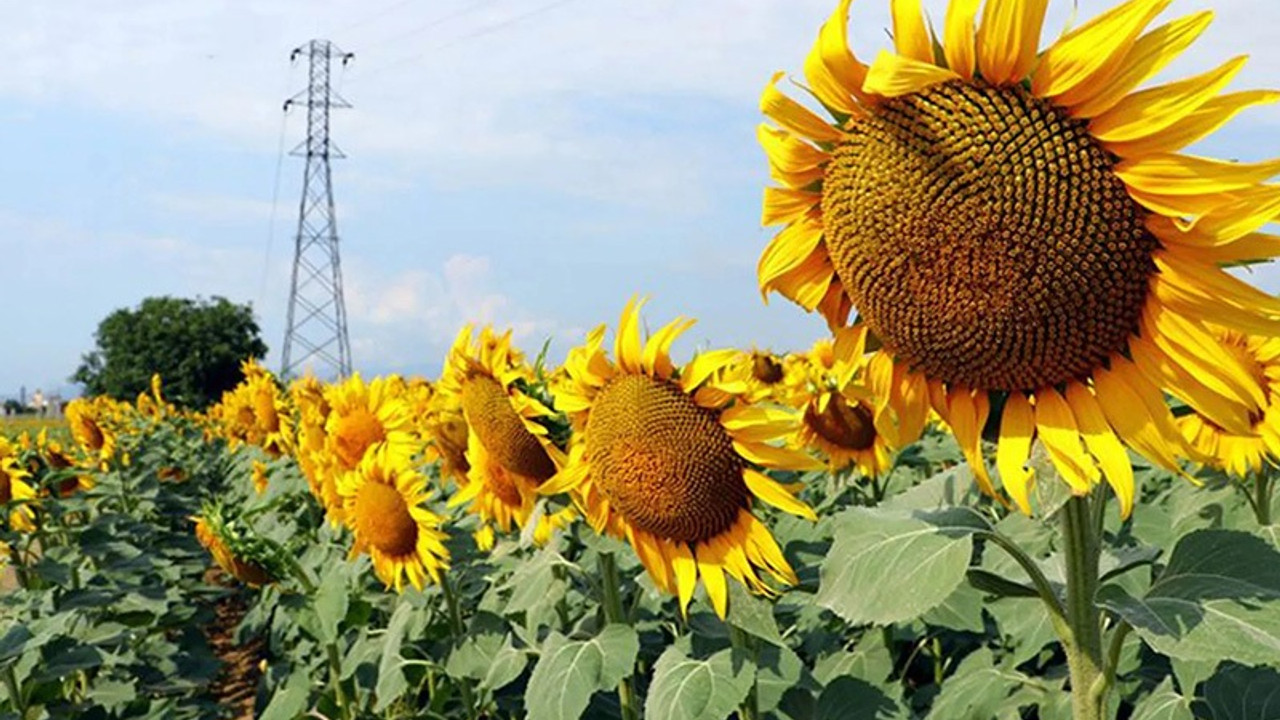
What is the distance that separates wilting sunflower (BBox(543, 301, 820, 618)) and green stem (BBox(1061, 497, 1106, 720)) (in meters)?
0.97

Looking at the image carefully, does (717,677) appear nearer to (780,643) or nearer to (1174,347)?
(780,643)

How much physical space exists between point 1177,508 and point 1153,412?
2487 mm

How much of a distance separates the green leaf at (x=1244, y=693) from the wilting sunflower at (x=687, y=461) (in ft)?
2.81

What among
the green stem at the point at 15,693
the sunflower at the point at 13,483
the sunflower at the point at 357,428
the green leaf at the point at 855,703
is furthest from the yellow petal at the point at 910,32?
the sunflower at the point at 13,483

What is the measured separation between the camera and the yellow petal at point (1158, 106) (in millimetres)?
1463

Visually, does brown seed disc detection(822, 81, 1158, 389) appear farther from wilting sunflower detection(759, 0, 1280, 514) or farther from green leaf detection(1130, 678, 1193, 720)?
green leaf detection(1130, 678, 1193, 720)

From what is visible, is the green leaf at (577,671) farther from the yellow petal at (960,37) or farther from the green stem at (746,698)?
the yellow petal at (960,37)

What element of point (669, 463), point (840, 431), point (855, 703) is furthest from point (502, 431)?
point (840, 431)

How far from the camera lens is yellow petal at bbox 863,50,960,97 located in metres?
1.54

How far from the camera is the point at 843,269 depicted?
1729mm

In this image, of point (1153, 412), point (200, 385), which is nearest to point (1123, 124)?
point (1153, 412)

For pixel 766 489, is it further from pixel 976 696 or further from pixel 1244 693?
pixel 1244 693

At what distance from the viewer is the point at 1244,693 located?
2.17 meters

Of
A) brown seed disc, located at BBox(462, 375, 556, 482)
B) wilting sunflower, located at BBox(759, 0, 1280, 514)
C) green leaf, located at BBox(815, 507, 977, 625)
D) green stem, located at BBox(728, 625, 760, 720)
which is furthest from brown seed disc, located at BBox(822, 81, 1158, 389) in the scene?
brown seed disc, located at BBox(462, 375, 556, 482)
